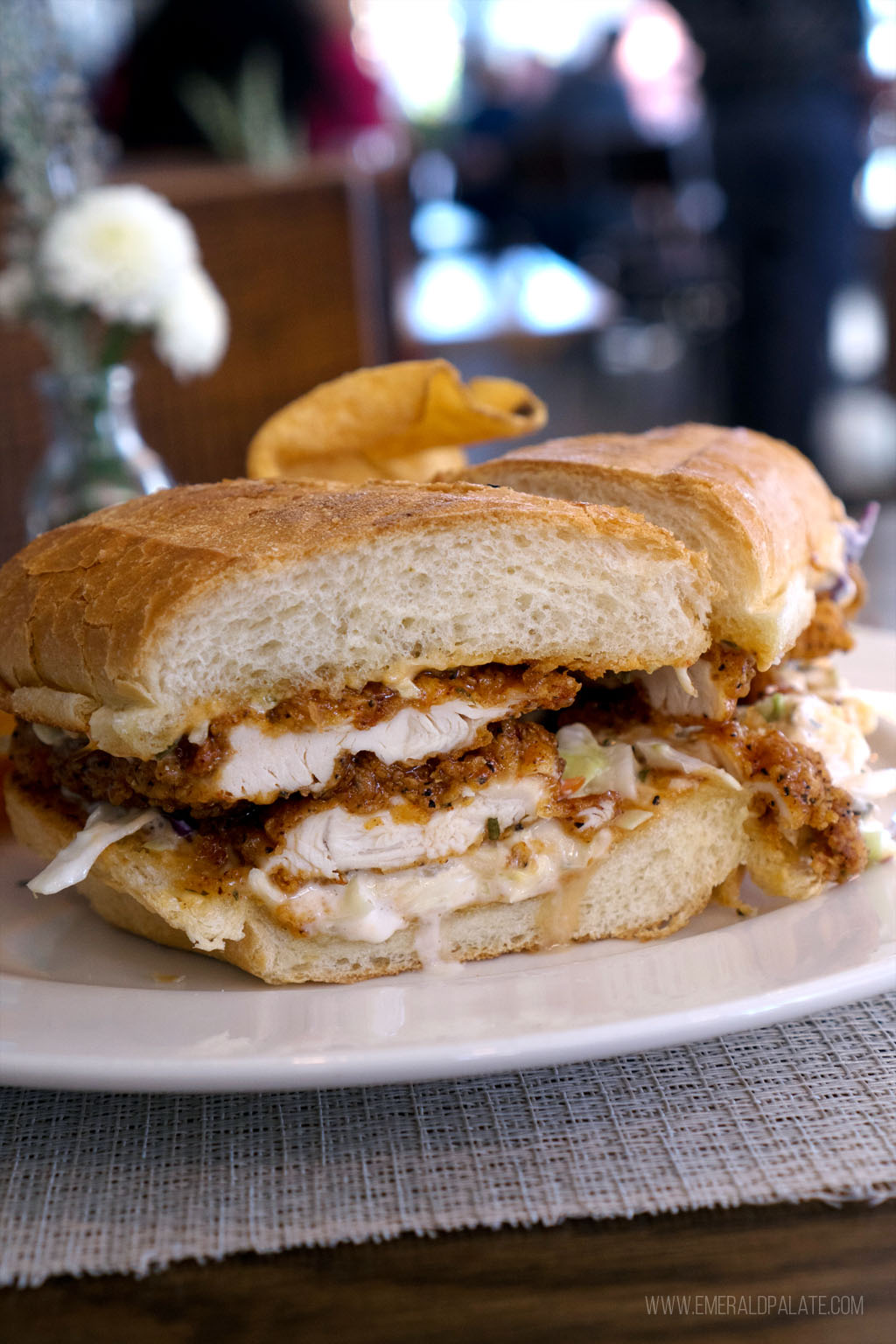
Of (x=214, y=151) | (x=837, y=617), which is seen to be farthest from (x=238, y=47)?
(x=837, y=617)

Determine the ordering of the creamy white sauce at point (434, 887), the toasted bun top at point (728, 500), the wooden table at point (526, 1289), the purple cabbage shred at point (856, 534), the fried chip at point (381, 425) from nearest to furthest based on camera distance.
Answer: the wooden table at point (526, 1289) < the creamy white sauce at point (434, 887) < the toasted bun top at point (728, 500) < the purple cabbage shred at point (856, 534) < the fried chip at point (381, 425)

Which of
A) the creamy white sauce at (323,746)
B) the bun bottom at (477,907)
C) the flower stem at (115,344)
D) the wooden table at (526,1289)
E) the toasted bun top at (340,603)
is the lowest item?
the bun bottom at (477,907)

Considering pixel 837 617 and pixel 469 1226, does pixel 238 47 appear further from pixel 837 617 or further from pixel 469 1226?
pixel 469 1226

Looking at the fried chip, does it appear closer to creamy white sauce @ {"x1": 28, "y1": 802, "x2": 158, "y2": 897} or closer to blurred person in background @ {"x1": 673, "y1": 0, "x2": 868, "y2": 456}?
creamy white sauce @ {"x1": 28, "y1": 802, "x2": 158, "y2": 897}

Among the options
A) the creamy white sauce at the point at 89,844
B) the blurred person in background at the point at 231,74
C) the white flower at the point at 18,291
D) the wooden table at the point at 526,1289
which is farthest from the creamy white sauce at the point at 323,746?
the blurred person in background at the point at 231,74

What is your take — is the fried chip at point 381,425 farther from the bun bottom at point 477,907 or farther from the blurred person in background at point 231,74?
the blurred person in background at point 231,74

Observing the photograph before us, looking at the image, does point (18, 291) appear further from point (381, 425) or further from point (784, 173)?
point (784, 173)
